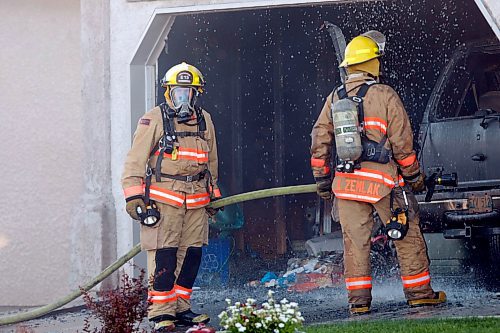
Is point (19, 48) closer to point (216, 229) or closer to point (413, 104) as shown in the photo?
point (216, 229)

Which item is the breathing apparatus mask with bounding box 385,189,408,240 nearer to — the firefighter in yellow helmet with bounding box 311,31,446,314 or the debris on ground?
the firefighter in yellow helmet with bounding box 311,31,446,314

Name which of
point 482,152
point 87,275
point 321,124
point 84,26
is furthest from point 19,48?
point 482,152

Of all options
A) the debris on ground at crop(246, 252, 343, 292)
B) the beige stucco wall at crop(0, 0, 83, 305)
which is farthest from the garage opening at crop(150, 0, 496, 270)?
the beige stucco wall at crop(0, 0, 83, 305)

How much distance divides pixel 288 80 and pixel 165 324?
561cm

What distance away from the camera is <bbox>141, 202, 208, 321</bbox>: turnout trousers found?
7.66 meters

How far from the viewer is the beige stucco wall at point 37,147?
1010 cm

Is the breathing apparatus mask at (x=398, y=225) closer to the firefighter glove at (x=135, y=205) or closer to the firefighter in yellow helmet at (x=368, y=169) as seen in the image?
the firefighter in yellow helmet at (x=368, y=169)

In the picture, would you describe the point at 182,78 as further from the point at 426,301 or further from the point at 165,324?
the point at 426,301

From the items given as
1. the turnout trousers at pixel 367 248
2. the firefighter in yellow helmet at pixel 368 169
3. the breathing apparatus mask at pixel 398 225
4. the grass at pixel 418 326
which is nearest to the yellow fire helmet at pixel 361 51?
the firefighter in yellow helmet at pixel 368 169

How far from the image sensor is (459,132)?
8.52m

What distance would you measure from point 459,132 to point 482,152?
0.26m

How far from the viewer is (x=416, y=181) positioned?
757 centimetres

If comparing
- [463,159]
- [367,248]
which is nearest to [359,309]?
[367,248]

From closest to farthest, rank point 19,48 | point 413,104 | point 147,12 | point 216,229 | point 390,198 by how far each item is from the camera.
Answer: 1. point 390,198
2. point 147,12
3. point 19,48
4. point 216,229
5. point 413,104
